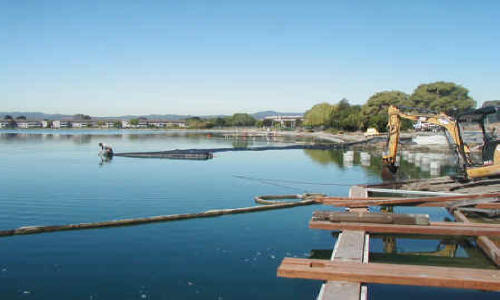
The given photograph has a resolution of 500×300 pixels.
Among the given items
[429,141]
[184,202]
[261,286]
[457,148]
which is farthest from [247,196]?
[429,141]

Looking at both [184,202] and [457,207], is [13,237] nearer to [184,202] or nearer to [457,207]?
[184,202]

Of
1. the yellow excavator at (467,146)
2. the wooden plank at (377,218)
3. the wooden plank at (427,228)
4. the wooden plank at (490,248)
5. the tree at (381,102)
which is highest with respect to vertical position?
the tree at (381,102)

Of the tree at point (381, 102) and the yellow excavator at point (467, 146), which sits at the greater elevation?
the tree at point (381, 102)

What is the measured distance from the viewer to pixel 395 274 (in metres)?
8.70

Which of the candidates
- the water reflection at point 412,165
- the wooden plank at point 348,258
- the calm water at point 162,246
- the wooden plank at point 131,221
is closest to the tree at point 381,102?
the water reflection at point 412,165

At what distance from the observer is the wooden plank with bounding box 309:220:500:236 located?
41.1 feet

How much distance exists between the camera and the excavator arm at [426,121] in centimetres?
2091

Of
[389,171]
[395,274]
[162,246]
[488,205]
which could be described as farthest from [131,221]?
[389,171]

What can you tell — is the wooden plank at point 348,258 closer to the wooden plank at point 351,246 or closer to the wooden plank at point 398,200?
the wooden plank at point 351,246

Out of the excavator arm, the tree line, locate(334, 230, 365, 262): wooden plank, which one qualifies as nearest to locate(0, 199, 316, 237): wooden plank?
locate(334, 230, 365, 262): wooden plank

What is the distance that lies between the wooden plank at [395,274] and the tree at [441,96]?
106166 millimetres

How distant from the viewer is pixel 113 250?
14172 millimetres

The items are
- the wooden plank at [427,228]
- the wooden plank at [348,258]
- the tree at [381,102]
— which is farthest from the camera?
the tree at [381,102]

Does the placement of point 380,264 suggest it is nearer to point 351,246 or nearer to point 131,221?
point 351,246
